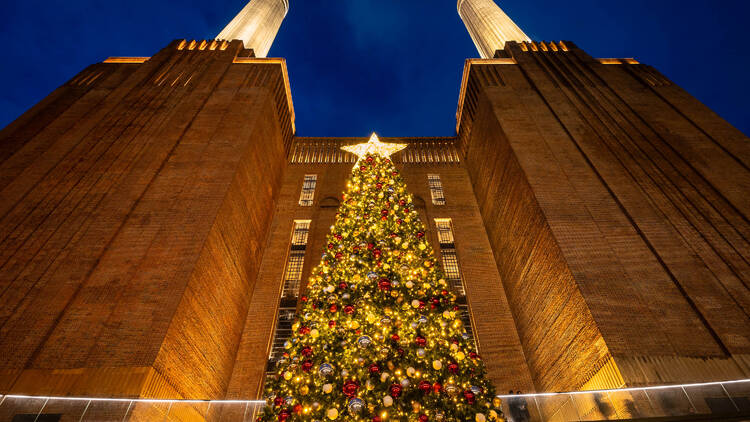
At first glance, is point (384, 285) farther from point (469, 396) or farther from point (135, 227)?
point (135, 227)

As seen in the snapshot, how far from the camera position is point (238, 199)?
11.1 meters

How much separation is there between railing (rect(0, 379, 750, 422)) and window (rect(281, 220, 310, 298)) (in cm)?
576

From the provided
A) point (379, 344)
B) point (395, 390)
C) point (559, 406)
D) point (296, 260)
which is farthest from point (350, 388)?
point (296, 260)

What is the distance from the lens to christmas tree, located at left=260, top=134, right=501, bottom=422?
16.3ft

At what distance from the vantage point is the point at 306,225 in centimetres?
1461

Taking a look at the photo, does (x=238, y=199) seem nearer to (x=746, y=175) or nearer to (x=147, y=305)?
(x=147, y=305)

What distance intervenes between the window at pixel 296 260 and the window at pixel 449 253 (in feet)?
18.2

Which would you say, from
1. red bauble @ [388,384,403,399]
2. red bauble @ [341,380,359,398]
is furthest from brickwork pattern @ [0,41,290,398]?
red bauble @ [388,384,403,399]

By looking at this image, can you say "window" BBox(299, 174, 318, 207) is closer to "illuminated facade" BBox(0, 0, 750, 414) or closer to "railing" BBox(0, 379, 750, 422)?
"illuminated facade" BBox(0, 0, 750, 414)

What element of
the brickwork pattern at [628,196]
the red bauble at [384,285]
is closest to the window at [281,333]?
the red bauble at [384,285]

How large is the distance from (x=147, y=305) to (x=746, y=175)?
16.6 m

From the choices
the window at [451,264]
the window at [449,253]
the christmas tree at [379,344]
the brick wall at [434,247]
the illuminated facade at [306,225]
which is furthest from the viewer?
the window at [449,253]

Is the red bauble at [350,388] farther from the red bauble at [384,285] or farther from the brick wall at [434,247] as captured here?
the brick wall at [434,247]

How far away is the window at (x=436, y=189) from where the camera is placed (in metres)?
15.4
